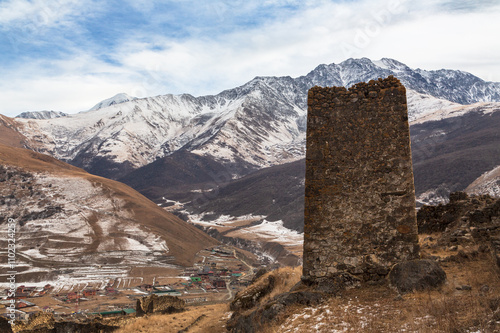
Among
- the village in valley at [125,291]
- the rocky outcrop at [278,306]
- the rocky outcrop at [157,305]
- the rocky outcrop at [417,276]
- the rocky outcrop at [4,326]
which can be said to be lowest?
the village in valley at [125,291]

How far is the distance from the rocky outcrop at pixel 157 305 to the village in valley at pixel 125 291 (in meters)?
22.1

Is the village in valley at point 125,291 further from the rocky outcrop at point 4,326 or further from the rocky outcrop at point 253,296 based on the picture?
the rocky outcrop at point 253,296

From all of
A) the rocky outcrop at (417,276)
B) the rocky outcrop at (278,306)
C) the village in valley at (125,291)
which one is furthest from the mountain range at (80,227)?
the rocky outcrop at (417,276)

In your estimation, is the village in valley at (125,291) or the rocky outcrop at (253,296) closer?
the rocky outcrop at (253,296)

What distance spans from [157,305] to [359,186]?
11789 millimetres

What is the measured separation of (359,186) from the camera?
913cm

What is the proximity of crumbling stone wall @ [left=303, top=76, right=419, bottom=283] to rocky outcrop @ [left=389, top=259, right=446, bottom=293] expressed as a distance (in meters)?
0.43

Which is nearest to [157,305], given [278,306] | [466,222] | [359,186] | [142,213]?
[278,306]

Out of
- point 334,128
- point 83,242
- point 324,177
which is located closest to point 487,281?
point 324,177

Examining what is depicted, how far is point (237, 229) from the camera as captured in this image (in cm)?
11731

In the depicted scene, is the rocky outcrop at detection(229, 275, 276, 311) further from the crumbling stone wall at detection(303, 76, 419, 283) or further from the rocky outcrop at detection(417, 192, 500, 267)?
the rocky outcrop at detection(417, 192, 500, 267)

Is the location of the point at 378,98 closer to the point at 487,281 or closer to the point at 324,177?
the point at 324,177

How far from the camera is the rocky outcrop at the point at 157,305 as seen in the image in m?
17.4

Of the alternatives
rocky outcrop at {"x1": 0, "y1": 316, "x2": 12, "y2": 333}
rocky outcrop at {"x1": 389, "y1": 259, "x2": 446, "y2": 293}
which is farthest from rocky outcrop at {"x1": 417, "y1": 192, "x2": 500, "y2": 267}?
rocky outcrop at {"x1": 0, "y1": 316, "x2": 12, "y2": 333}
